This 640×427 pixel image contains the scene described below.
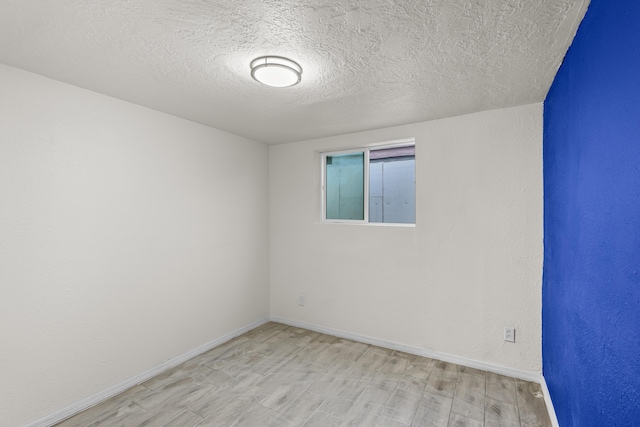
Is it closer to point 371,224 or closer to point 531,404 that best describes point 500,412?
point 531,404

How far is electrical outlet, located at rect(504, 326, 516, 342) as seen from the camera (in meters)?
2.51

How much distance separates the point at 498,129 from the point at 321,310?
2.65 m

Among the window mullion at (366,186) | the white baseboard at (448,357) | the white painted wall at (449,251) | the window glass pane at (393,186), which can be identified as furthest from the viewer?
the window mullion at (366,186)

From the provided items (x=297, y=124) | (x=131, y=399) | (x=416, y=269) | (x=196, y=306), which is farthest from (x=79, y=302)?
(x=416, y=269)

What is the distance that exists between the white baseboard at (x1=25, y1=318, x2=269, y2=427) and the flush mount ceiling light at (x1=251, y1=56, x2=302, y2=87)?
102 inches

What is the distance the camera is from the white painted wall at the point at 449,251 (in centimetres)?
248

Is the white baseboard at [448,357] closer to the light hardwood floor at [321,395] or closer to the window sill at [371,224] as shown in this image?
the light hardwood floor at [321,395]

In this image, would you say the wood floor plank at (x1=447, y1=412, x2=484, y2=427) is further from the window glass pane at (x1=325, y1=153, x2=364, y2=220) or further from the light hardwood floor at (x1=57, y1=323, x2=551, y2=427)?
the window glass pane at (x1=325, y1=153, x2=364, y2=220)

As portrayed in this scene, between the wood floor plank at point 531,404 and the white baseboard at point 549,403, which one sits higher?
the white baseboard at point 549,403

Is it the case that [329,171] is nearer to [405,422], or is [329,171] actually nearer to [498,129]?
[498,129]

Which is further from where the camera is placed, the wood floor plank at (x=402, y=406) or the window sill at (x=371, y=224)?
the window sill at (x=371, y=224)

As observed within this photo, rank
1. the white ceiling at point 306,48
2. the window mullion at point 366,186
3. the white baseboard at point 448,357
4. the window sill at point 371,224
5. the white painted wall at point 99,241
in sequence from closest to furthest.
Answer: the white ceiling at point 306,48 < the white painted wall at point 99,241 < the white baseboard at point 448,357 < the window sill at point 371,224 < the window mullion at point 366,186

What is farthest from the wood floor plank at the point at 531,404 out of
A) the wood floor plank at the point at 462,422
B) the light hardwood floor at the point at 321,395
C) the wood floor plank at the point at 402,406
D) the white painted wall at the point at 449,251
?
the wood floor plank at the point at 402,406

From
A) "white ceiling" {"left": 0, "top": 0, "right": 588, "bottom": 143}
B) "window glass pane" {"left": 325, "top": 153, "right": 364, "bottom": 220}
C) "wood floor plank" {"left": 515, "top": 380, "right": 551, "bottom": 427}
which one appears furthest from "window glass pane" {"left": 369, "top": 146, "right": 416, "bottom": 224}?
"wood floor plank" {"left": 515, "top": 380, "right": 551, "bottom": 427}
